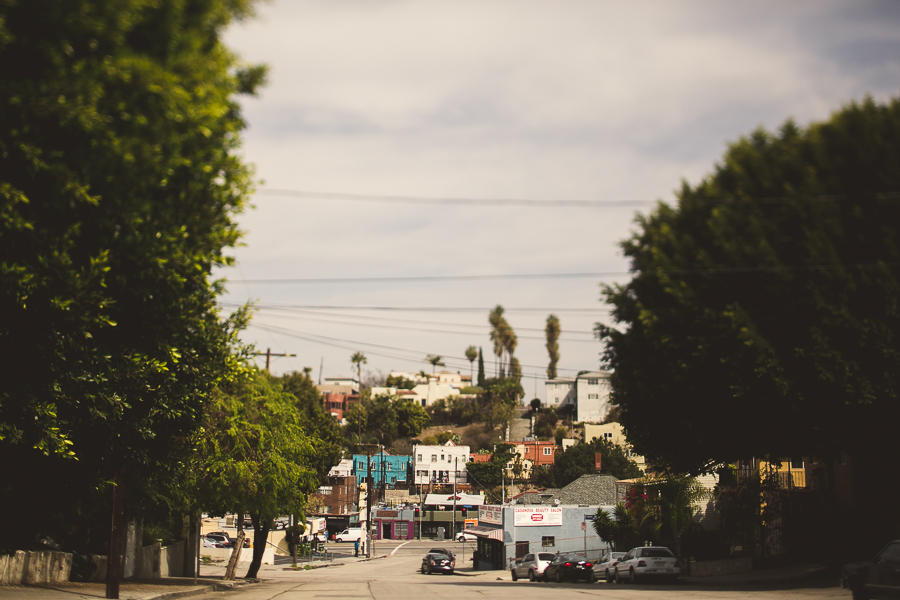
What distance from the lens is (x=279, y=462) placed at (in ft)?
97.1

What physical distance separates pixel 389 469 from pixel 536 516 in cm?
5714

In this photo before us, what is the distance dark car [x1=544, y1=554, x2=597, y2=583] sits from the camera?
33469 millimetres

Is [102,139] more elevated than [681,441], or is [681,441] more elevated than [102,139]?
[102,139]

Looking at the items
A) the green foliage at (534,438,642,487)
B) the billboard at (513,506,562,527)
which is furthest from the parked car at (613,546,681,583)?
the green foliage at (534,438,642,487)

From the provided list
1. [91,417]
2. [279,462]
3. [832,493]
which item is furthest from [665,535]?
[91,417]

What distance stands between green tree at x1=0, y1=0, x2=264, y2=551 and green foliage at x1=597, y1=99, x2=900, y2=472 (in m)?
12.5

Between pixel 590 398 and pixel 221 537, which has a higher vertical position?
pixel 590 398

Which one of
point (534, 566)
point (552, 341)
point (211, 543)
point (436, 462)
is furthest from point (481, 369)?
point (534, 566)

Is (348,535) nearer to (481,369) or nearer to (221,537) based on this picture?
(221,537)

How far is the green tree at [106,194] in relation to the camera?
8742 millimetres

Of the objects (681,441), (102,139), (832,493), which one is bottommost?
(832,493)

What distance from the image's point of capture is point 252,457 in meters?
29.8

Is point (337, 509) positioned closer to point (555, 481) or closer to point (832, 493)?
point (555, 481)

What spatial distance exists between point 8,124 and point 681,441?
21.0 m
